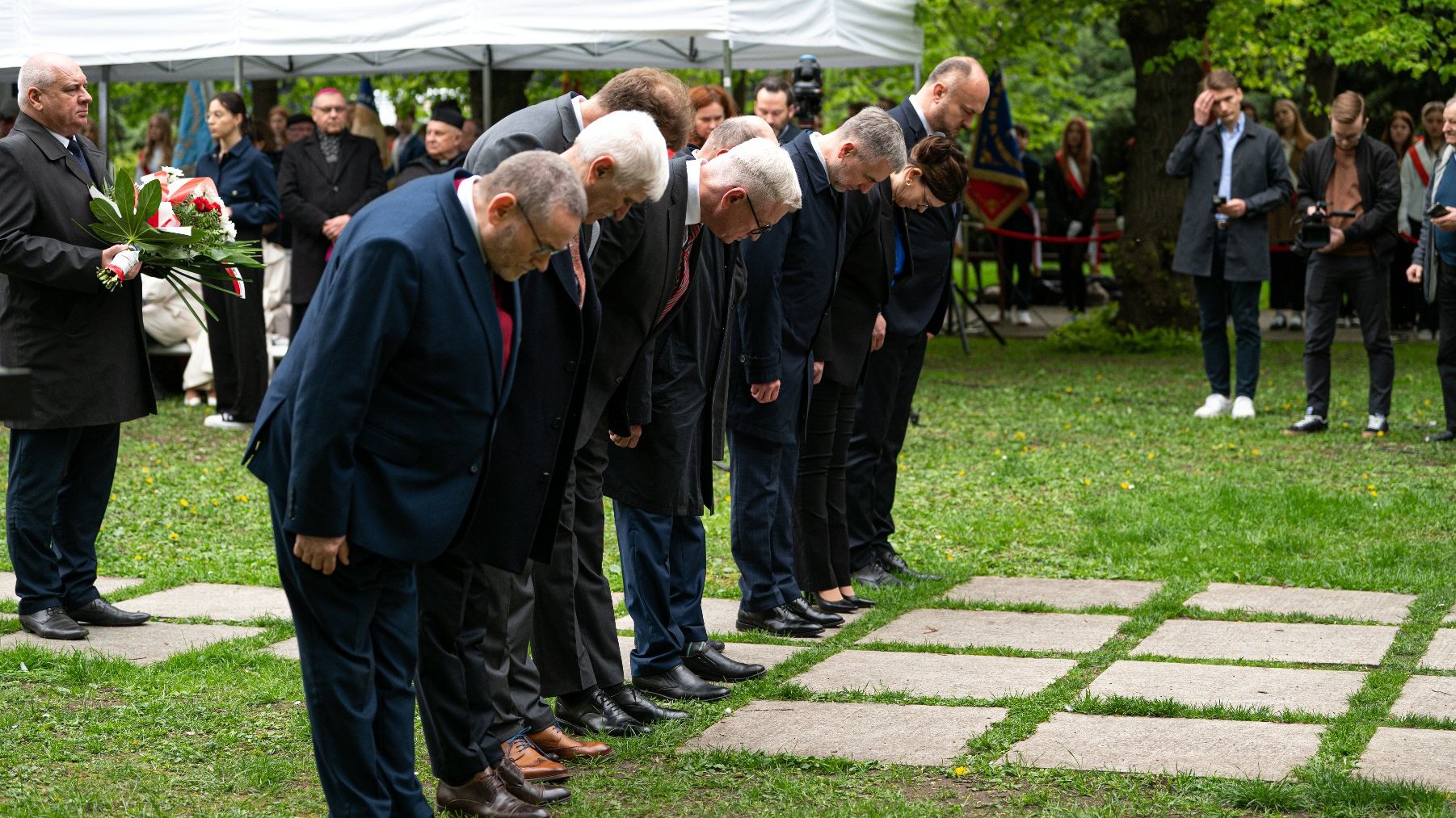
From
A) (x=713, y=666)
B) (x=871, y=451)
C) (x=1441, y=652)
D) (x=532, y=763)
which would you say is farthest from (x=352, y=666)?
(x=1441, y=652)

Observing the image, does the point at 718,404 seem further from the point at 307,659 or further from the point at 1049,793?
the point at 307,659

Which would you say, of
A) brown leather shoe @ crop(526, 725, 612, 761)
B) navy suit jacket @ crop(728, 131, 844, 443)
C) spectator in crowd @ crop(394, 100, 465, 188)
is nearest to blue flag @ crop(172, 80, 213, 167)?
spectator in crowd @ crop(394, 100, 465, 188)

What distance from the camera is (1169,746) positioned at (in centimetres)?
470

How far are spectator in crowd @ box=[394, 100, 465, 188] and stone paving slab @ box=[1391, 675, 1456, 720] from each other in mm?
7323

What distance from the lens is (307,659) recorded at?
3.56 metres

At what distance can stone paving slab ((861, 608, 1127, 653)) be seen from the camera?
610 centimetres

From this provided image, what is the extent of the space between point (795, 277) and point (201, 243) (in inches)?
92.8

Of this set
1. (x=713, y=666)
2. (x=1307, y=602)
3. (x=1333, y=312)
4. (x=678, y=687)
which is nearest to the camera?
(x=678, y=687)

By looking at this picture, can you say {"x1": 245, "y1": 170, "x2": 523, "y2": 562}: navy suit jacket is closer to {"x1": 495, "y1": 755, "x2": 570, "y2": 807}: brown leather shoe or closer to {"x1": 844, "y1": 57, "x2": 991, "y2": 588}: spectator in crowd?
{"x1": 495, "y1": 755, "x2": 570, "y2": 807}: brown leather shoe

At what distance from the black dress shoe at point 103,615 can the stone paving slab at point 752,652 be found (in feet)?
6.28

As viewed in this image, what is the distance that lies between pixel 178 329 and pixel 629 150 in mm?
9862

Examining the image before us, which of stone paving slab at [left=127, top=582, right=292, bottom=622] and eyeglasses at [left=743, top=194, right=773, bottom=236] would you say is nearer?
eyeglasses at [left=743, top=194, right=773, bottom=236]

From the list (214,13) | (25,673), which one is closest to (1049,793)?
(25,673)

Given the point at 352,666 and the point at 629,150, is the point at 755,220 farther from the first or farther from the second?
the point at 352,666
